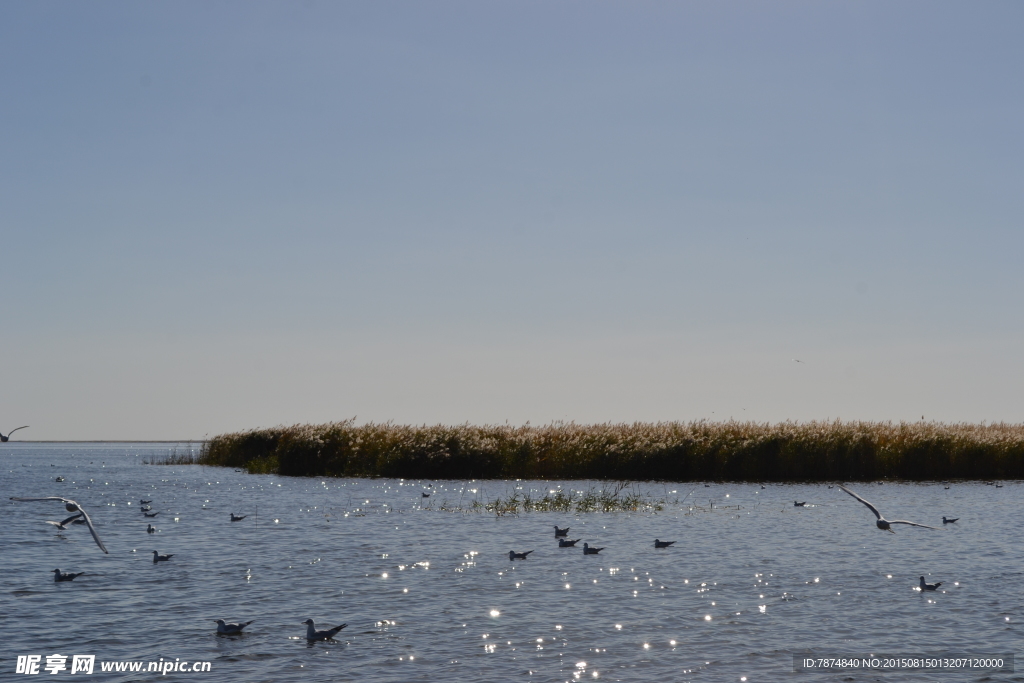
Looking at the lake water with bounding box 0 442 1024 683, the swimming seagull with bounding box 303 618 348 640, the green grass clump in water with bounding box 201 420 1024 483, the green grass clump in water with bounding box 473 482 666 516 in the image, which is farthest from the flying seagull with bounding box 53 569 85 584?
the green grass clump in water with bounding box 201 420 1024 483

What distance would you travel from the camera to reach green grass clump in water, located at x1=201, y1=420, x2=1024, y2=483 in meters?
46.9

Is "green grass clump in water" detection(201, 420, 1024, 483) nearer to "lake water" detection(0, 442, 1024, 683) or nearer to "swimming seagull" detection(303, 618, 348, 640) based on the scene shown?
"lake water" detection(0, 442, 1024, 683)

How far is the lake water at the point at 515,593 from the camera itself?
13.5 m

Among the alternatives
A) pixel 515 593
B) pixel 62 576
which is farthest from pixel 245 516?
pixel 515 593

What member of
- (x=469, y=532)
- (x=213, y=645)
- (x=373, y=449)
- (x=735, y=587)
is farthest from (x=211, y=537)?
(x=373, y=449)

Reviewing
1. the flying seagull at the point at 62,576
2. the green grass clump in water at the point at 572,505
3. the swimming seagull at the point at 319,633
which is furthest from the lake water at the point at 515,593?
the green grass clump in water at the point at 572,505

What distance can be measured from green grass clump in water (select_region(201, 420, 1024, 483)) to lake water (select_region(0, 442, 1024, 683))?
13732mm

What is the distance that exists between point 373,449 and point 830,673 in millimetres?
39845

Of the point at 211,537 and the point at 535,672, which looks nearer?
the point at 535,672

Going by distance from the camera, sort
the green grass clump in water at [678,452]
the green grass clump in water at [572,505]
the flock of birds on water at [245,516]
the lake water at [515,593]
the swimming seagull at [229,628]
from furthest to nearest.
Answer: the green grass clump in water at [678,452], the green grass clump in water at [572,505], the swimming seagull at [229,628], the flock of birds on water at [245,516], the lake water at [515,593]

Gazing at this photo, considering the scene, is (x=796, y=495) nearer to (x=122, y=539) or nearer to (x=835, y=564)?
(x=835, y=564)

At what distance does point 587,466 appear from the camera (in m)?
47.4

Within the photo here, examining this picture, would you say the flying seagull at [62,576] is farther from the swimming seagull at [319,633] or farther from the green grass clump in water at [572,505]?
the green grass clump in water at [572,505]

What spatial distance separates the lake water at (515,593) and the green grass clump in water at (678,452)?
13732mm
